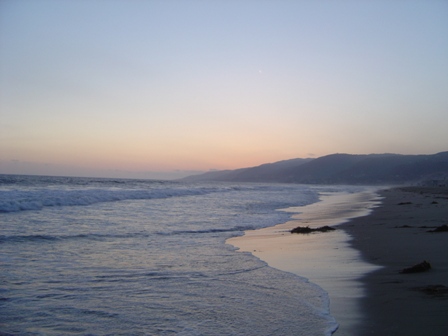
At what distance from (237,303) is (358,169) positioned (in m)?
183

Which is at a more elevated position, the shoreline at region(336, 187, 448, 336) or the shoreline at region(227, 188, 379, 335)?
the shoreline at region(336, 187, 448, 336)

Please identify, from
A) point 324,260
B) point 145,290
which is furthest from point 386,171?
point 145,290

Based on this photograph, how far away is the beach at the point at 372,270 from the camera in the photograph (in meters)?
4.36

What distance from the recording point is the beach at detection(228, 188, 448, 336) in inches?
172

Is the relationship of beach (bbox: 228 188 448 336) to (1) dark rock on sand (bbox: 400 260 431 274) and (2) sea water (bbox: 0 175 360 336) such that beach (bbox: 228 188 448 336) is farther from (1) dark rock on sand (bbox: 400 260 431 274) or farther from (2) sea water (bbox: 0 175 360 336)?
(2) sea water (bbox: 0 175 360 336)

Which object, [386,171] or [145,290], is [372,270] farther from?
[386,171]

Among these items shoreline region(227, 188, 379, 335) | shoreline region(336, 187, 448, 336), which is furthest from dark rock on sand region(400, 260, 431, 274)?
shoreline region(227, 188, 379, 335)

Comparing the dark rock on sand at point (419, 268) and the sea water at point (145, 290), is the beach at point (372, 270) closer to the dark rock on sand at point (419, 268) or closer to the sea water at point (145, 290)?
the dark rock on sand at point (419, 268)

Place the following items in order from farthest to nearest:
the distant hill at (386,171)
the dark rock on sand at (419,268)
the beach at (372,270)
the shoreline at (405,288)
→ the distant hill at (386,171), the dark rock on sand at (419,268), the beach at (372,270), the shoreline at (405,288)

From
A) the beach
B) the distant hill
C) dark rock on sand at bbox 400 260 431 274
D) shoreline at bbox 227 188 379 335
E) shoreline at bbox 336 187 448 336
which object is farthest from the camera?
the distant hill

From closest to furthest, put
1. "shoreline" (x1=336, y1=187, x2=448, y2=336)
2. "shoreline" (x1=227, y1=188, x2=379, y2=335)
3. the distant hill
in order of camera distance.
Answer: "shoreline" (x1=336, y1=187, x2=448, y2=336) → "shoreline" (x1=227, y1=188, x2=379, y2=335) → the distant hill

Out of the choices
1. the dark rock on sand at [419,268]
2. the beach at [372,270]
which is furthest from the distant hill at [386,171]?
the dark rock on sand at [419,268]

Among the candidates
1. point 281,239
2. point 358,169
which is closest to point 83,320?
point 281,239

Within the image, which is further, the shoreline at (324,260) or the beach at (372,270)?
the shoreline at (324,260)
